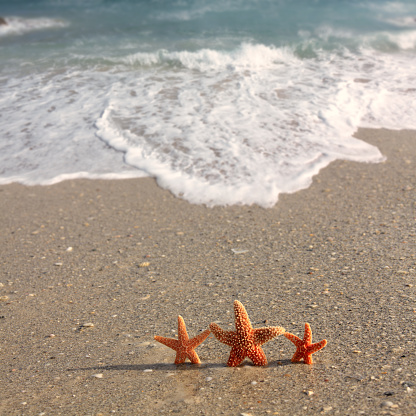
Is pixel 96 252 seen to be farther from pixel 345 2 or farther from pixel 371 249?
pixel 345 2

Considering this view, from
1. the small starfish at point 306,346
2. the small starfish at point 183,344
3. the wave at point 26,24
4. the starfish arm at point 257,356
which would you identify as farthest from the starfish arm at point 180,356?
the wave at point 26,24

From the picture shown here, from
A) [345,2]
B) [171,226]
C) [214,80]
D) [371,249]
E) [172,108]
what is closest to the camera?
A: [371,249]

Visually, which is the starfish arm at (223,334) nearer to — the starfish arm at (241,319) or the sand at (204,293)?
the starfish arm at (241,319)

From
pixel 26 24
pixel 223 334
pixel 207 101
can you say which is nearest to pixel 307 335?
pixel 223 334

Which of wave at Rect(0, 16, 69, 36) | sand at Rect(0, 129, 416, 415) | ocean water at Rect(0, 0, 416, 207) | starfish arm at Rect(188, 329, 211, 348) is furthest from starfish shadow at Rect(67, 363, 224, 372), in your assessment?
wave at Rect(0, 16, 69, 36)

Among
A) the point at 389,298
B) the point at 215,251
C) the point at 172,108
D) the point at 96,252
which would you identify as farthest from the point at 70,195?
the point at 389,298

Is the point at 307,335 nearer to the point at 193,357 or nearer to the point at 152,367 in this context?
the point at 193,357
